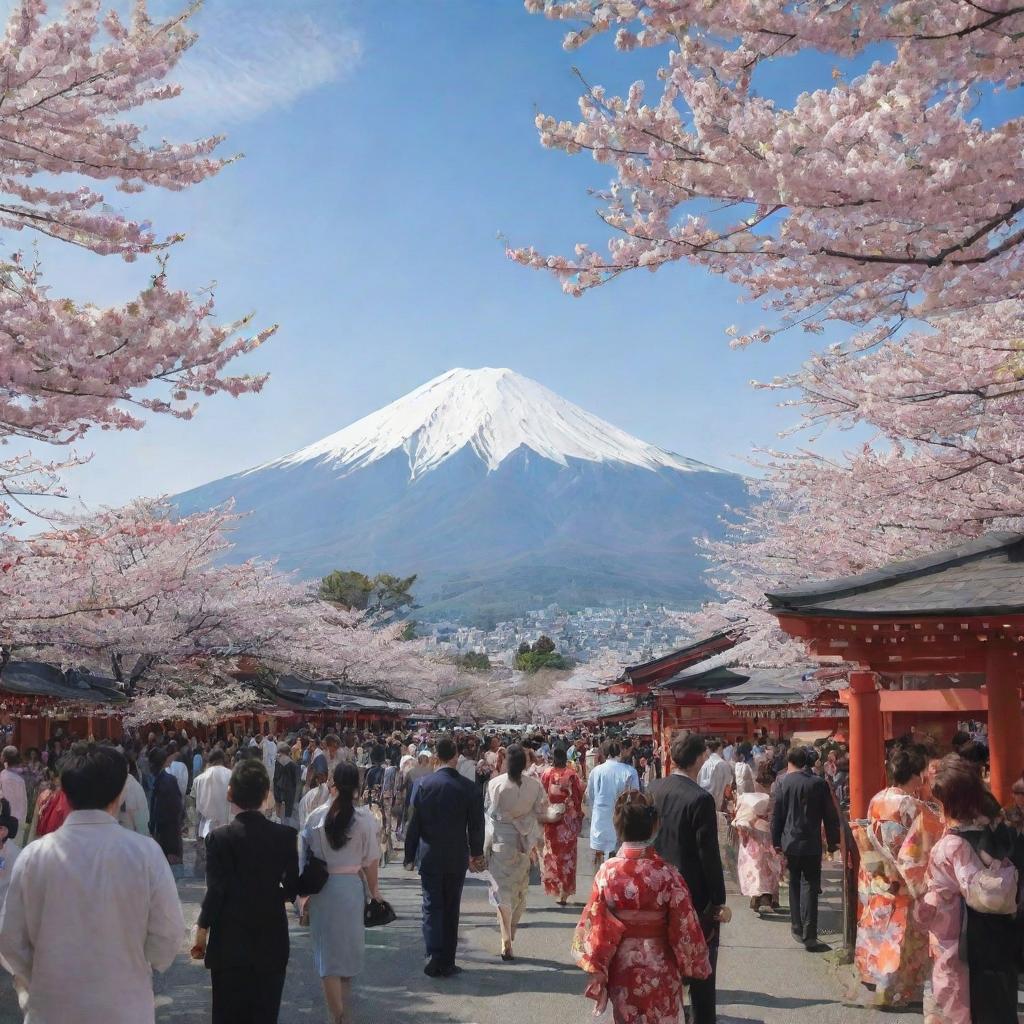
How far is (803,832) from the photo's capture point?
26.0 ft

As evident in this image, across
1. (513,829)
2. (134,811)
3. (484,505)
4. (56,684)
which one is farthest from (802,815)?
(484,505)

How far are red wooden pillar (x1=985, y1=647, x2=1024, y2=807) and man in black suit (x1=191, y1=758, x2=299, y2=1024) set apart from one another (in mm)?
4905

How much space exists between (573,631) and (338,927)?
147 m

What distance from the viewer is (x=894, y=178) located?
4.75 metres

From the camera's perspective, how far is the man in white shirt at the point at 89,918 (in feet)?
11.2

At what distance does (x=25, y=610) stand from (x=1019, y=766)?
13564 mm

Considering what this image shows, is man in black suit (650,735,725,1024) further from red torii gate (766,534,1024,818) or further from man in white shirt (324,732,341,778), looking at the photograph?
man in white shirt (324,732,341,778)

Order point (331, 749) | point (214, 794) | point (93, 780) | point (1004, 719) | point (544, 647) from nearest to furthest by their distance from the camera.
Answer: point (93, 780) → point (1004, 719) → point (214, 794) → point (331, 749) → point (544, 647)

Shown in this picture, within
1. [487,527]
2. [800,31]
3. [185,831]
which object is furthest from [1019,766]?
[487,527]

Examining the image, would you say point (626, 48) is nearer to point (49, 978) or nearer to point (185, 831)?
point (49, 978)

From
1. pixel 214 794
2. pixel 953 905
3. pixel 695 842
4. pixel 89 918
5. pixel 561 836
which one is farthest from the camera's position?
pixel 214 794

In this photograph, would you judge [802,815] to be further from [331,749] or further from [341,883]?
[331,749]

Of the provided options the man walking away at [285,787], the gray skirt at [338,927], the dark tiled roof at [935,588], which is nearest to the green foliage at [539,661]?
the man walking away at [285,787]

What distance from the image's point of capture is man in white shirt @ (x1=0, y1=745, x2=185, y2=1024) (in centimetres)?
341
